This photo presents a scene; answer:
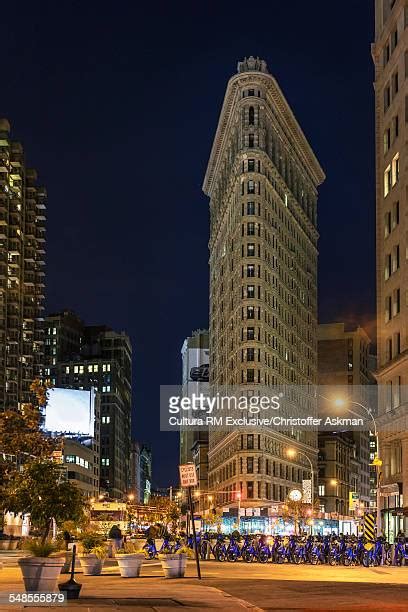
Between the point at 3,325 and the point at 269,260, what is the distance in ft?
143

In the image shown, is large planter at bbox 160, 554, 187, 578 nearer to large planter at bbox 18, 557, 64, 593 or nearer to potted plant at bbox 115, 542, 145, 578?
potted plant at bbox 115, 542, 145, 578

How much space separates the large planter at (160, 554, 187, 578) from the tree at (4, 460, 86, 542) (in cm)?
755

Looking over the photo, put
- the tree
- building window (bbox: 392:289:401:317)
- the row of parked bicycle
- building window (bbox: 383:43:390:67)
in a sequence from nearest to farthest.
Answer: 1. the tree
2. the row of parked bicycle
3. building window (bbox: 392:289:401:317)
4. building window (bbox: 383:43:390:67)

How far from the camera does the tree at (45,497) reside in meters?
26.0

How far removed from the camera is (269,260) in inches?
5969

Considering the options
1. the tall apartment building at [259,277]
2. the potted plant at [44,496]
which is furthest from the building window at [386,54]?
the tall apartment building at [259,277]

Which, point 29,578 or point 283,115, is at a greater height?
point 283,115

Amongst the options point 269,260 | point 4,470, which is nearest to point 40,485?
point 4,470

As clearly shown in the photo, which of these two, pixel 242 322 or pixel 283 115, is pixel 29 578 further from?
pixel 283 115

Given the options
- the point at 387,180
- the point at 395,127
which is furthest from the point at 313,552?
the point at 395,127

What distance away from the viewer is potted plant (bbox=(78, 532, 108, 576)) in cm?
3497

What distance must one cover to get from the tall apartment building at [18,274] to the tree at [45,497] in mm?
124153

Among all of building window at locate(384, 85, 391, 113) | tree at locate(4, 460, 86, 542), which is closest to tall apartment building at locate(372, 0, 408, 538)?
building window at locate(384, 85, 391, 113)

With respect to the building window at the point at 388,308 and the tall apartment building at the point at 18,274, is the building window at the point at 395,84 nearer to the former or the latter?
the building window at the point at 388,308
